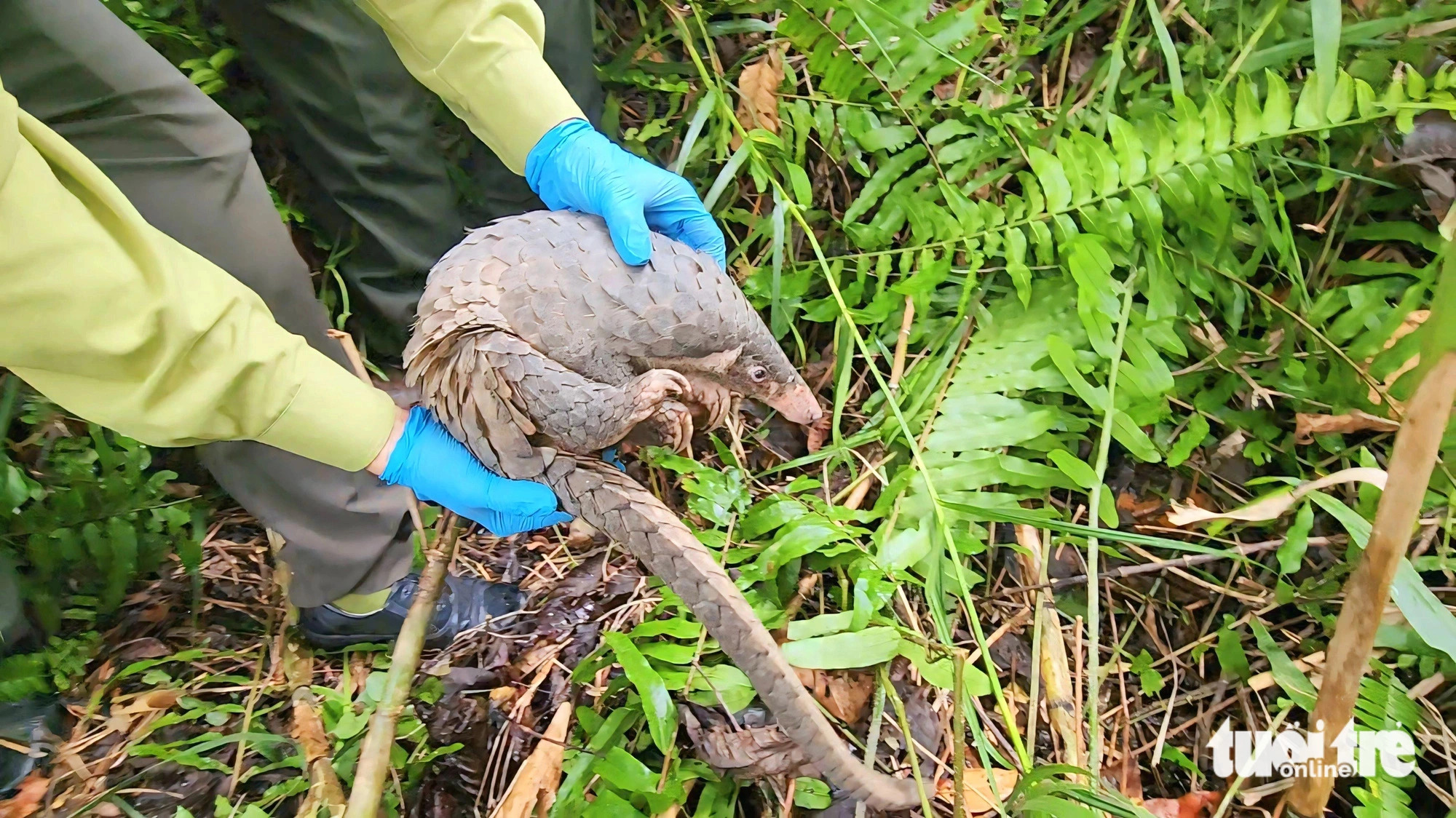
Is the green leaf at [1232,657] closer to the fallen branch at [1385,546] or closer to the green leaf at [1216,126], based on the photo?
the fallen branch at [1385,546]

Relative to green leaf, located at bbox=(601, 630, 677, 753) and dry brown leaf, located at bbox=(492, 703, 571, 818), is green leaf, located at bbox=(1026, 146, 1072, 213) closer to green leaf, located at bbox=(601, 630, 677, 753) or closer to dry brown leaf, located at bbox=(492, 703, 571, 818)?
green leaf, located at bbox=(601, 630, 677, 753)

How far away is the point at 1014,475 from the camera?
1415 millimetres

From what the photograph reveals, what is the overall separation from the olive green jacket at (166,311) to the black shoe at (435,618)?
0.58m

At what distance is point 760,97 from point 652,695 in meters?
1.46

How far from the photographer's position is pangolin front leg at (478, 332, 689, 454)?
1.07 metres

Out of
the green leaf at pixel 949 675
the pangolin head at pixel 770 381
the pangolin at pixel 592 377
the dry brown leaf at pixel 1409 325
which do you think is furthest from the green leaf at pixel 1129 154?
the green leaf at pixel 949 675

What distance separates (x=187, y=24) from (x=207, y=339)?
1.30 meters

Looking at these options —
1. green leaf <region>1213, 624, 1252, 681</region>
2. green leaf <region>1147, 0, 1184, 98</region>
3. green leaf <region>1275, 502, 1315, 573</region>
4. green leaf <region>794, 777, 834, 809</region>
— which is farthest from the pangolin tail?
green leaf <region>1147, 0, 1184, 98</region>

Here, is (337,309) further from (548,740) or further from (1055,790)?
(1055,790)

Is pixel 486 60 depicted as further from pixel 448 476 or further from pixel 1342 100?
pixel 1342 100

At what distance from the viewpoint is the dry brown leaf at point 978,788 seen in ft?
4.16

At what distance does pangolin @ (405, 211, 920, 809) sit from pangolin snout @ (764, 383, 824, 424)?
9.4 inches

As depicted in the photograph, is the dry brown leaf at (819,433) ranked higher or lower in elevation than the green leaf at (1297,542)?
lower

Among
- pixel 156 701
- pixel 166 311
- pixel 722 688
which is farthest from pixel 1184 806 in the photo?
pixel 156 701
